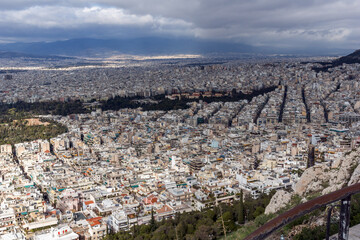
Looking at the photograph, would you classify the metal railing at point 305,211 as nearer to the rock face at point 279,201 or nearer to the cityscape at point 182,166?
the cityscape at point 182,166

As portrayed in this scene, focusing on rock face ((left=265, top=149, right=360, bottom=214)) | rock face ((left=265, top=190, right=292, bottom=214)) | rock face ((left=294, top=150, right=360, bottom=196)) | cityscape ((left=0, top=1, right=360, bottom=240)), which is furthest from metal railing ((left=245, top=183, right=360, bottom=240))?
rock face ((left=265, top=190, right=292, bottom=214))

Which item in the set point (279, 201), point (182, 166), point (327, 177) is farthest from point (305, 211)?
point (182, 166)

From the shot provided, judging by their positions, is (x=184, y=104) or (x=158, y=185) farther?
(x=184, y=104)

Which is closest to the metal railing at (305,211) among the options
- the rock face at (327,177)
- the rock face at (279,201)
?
the rock face at (327,177)

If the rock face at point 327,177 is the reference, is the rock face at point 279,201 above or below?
below

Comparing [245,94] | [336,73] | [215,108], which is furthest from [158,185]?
[336,73]

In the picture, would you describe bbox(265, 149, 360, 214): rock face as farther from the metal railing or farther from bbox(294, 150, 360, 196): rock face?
the metal railing

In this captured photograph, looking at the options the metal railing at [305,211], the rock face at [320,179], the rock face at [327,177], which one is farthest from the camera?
the rock face at [320,179]

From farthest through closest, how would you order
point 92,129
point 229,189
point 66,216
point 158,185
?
1. point 92,129
2. point 158,185
3. point 229,189
4. point 66,216

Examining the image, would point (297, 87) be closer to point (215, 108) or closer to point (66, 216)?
point (215, 108)

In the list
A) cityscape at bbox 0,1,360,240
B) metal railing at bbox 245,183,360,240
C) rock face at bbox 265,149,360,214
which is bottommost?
cityscape at bbox 0,1,360,240

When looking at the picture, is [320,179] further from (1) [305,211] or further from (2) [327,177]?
(1) [305,211]
